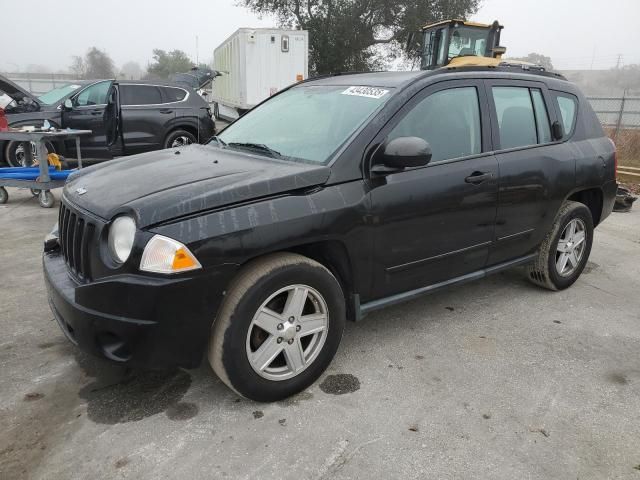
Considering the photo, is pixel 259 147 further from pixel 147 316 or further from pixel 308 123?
pixel 147 316

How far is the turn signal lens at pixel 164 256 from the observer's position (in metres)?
2.28

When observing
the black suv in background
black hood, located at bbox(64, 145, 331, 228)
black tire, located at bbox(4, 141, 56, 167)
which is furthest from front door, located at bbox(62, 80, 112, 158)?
black hood, located at bbox(64, 145, 331, 228)

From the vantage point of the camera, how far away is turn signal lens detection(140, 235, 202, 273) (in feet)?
7.48

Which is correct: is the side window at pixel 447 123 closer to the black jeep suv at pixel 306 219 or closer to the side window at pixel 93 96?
the black jeep suv at pixel 306 219

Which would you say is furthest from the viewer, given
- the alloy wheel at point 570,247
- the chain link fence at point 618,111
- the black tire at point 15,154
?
the chain link fence at point 618,111

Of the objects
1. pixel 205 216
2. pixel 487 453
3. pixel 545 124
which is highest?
pixel 545 124

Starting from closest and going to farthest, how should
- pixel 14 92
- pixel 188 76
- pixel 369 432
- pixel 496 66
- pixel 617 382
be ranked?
pixel 369 432 < pixel 617 382 < pixel 496 66 < pixel 14 92 < pixel 188 76

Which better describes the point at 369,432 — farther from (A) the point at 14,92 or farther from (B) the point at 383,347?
(A) the point at 14,92

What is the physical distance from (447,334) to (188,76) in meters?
11.6

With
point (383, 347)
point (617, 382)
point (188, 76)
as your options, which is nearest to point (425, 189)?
point (383, 347)

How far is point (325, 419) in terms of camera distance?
260 centimetres

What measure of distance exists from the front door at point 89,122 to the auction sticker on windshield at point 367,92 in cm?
708

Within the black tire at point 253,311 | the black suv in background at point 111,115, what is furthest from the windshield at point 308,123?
the black suv in background at point 111,115

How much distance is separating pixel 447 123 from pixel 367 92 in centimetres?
56
